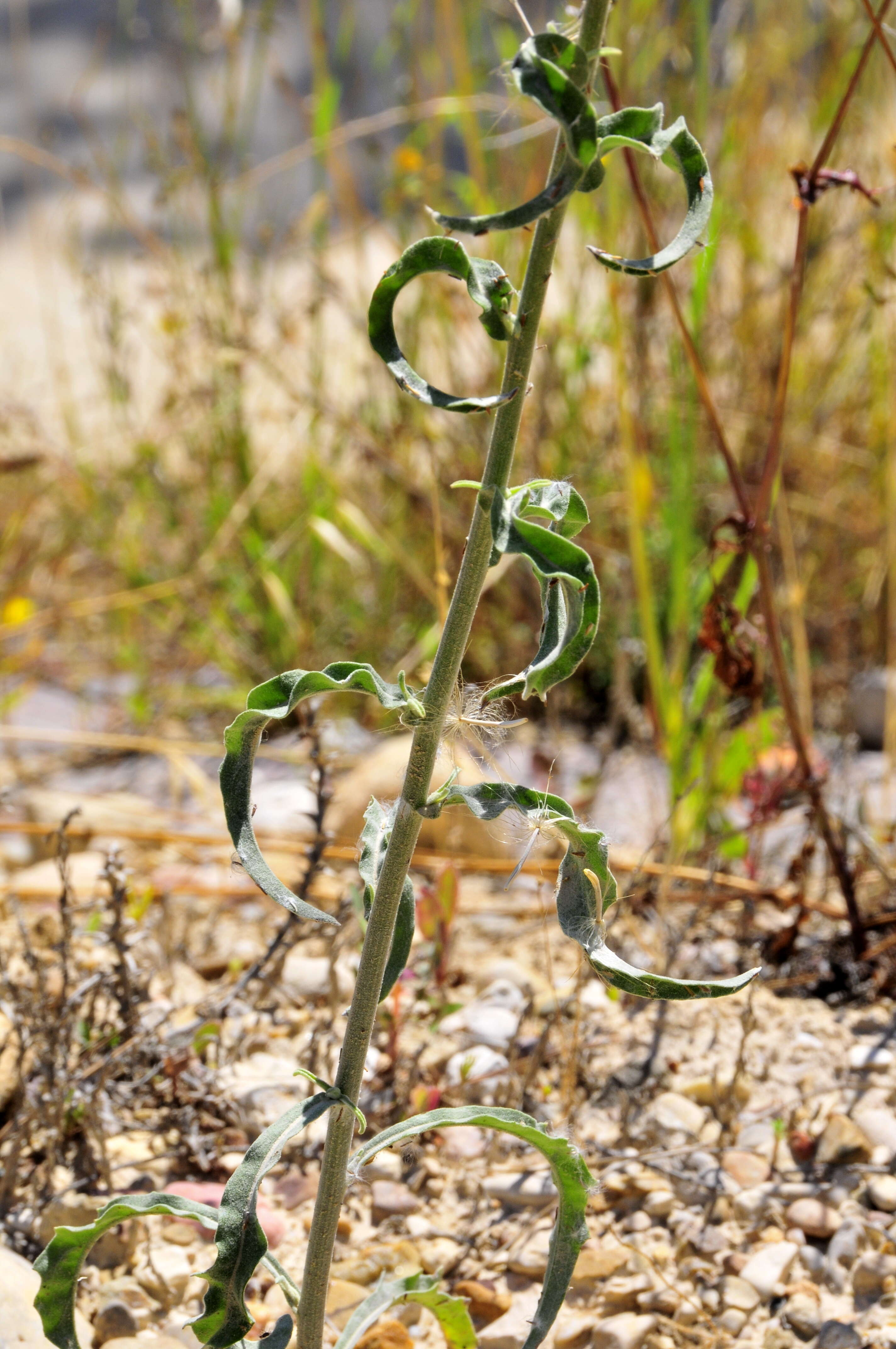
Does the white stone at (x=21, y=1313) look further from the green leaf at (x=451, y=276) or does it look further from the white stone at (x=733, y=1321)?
the green leaf at (x=451, y=276)

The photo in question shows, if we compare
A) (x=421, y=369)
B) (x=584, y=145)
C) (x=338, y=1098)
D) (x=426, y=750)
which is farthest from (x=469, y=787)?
(x=421, y=369)

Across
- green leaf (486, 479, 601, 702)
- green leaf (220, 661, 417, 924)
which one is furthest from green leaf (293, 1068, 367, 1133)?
green leaf (486, 479, 601, 702)

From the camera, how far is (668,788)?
180 cm

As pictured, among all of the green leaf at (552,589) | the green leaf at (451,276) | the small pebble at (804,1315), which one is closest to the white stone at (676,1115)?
the small pebble at (804,1315)

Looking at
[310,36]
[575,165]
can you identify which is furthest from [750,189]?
[575,165]

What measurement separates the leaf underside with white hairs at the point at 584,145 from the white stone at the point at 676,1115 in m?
0.86

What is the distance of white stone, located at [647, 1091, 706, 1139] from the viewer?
1.13 meters

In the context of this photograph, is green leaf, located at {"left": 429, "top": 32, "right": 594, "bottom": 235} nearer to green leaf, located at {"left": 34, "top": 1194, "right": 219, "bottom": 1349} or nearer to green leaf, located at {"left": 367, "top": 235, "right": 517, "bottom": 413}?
green leaf, located at {"left": 367, "top": 235, "right": 517, "bottom": 413}

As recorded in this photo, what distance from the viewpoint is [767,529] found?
129 centimetres

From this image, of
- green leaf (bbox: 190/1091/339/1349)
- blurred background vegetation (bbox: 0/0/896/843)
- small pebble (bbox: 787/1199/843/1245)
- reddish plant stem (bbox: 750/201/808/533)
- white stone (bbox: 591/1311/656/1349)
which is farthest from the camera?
blurred background vegetation (bbox: 0/0/896/843)

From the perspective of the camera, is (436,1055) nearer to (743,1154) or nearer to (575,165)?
(743,1154)

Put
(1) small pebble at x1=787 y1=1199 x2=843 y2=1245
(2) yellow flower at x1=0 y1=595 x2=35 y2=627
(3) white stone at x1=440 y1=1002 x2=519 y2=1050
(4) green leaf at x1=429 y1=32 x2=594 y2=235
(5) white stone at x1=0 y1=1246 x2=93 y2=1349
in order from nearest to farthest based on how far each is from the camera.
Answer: (4) green leaf at x1=429 y1=32 x2=594 y2=235 < (5) white stone at x1=0 y1=1246 x2=93 y2=1349 < (1) small pebble at x1=787 y1=1199 x2=843 y2=1245 < (3) white stone at x1=440 y1=1002 x2=519 y2=1050 < (2) yellow flower at x1=0 y1=595 x2=35 y2=627

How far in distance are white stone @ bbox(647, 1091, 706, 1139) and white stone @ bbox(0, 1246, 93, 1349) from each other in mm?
540

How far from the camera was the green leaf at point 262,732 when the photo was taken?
586 mm
